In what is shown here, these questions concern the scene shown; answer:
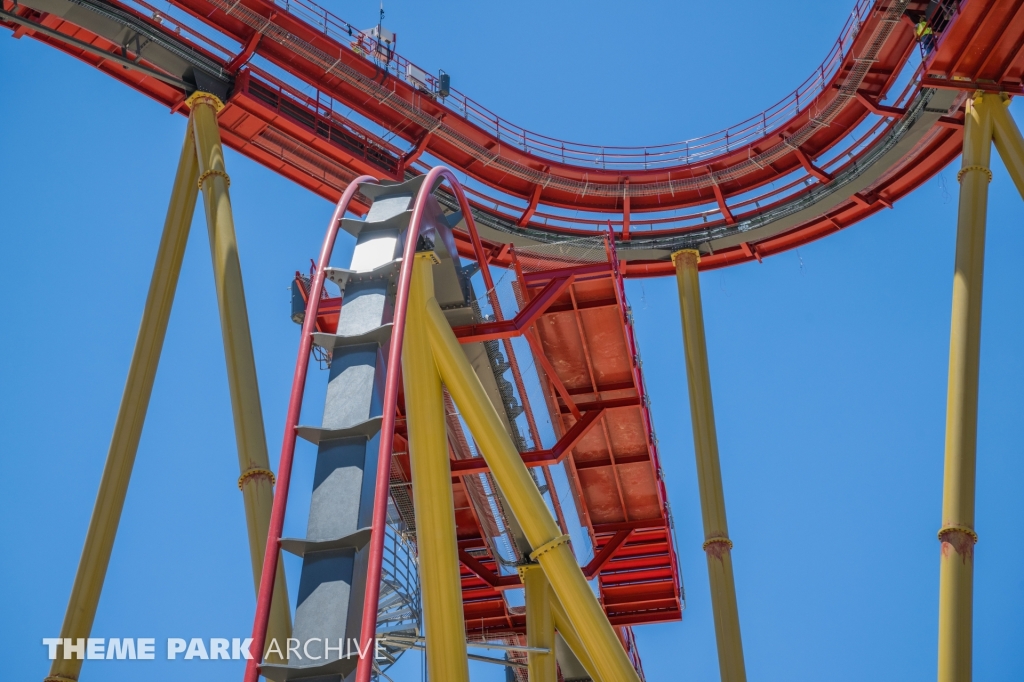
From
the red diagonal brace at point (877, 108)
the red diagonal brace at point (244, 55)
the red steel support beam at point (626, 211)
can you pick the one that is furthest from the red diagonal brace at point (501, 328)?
the red steel support beam at point (626, 211)

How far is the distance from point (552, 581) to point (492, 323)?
361 cm

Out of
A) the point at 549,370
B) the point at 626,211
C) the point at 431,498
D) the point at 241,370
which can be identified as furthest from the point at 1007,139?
the point at 241,370

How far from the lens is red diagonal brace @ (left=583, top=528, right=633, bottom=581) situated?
1872cm

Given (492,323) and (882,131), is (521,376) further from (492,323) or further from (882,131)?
(882,131)

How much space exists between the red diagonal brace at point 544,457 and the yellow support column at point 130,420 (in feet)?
14.2

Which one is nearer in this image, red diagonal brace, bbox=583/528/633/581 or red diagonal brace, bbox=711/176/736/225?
red diagonal brace, bbox=583/528/633/581

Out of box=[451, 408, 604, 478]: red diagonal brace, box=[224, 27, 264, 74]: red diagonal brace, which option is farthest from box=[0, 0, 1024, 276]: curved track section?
box=[451, 408, 604, 478]: red diagonal brace

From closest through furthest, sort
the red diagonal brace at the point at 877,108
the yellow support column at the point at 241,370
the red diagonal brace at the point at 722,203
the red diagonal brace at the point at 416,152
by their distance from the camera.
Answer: the yellow support column at the point at 241,370 → the red diagonal brace at the point at 877,108 → the red diagonal brace at the point at 416,152 → the red diagonal brace at the point at 722,203

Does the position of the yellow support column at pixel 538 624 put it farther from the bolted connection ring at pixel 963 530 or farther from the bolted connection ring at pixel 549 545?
the bolted connection ring at pixel 963 530

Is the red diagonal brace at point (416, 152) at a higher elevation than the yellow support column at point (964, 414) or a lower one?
higher

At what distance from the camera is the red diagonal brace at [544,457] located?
54.9 feet

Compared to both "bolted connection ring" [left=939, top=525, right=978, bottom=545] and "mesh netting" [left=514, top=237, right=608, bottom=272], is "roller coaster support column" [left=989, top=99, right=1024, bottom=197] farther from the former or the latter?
"mesh netting" [left=514, top=237, right=608, bottom=272]

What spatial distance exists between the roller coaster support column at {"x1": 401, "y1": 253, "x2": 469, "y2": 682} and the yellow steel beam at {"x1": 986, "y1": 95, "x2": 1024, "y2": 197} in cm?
881

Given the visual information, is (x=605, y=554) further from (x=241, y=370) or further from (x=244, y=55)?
(x=244, y=55)
